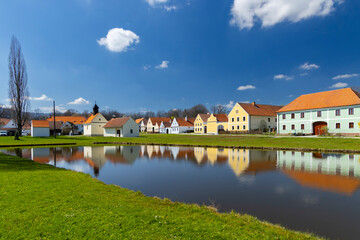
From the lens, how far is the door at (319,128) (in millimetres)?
35375

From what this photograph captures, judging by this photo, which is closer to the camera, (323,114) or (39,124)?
(323,114)

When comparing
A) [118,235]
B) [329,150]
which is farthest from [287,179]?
[329,150]

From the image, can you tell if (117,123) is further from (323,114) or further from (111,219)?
(111,219)

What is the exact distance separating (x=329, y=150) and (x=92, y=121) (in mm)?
53360

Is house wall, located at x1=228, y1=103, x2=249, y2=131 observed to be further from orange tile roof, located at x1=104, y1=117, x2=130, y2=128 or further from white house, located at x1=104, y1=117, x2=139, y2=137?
orange tile roof, located at x1=104, y1=117, x2=130, y2=128

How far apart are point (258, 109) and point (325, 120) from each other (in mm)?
17763

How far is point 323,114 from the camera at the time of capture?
36.5 metres

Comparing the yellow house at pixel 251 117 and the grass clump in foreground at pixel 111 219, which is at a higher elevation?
the yellow house at pixel 251 117

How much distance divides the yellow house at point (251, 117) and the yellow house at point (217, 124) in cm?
283

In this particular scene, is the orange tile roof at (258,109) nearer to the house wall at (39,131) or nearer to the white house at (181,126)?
the white house at (181,126)

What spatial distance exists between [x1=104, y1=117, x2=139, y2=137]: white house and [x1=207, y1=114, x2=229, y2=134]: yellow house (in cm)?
2232

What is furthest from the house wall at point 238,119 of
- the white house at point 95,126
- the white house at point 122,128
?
the white house at point 95,126

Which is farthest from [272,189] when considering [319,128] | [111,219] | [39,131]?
[39,131]

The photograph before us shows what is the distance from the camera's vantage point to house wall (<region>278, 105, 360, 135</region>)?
32431 mm
